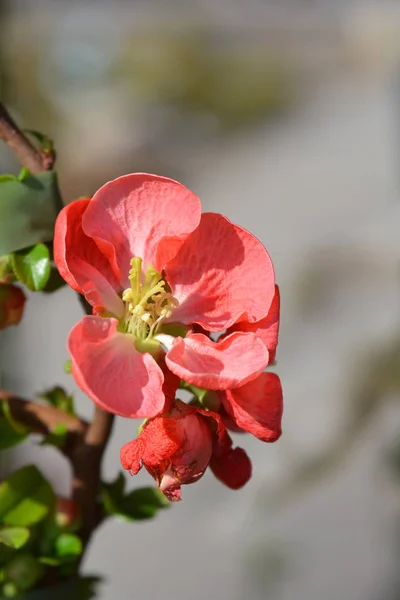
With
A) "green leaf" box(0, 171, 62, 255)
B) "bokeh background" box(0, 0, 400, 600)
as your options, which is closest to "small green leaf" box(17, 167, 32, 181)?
"green leaf" box(0, 171, 62, 255)

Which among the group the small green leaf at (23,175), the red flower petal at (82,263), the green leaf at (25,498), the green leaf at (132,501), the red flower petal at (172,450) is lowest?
the green leaf at (25,498)

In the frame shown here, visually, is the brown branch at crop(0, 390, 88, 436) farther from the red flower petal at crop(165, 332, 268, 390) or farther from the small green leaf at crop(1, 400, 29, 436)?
the red flower petal at crop(165, 332, 268, 390)

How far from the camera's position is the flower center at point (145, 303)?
388 mm

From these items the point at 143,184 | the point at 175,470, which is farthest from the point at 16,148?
the point at 175,470

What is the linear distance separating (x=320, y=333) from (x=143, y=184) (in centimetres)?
146

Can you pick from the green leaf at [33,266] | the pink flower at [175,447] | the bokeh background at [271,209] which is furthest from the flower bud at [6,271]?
the bokeh background at [271,209]

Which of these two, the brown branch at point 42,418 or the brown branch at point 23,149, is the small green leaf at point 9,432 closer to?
the brown branch at point 42,418

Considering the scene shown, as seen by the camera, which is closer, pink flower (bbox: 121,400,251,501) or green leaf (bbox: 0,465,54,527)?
pink flower (bbox: 121,400,251,501)

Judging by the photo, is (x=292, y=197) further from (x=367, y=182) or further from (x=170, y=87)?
(x=170, y=87)

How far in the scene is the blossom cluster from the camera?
33 centimetres

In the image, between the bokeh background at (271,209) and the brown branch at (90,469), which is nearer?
the brown branch at (90,469)

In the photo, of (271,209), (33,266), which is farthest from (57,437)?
(271,209)

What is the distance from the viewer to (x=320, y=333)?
1.79 meters

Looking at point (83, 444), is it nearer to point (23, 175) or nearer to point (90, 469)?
point (90, 469)
